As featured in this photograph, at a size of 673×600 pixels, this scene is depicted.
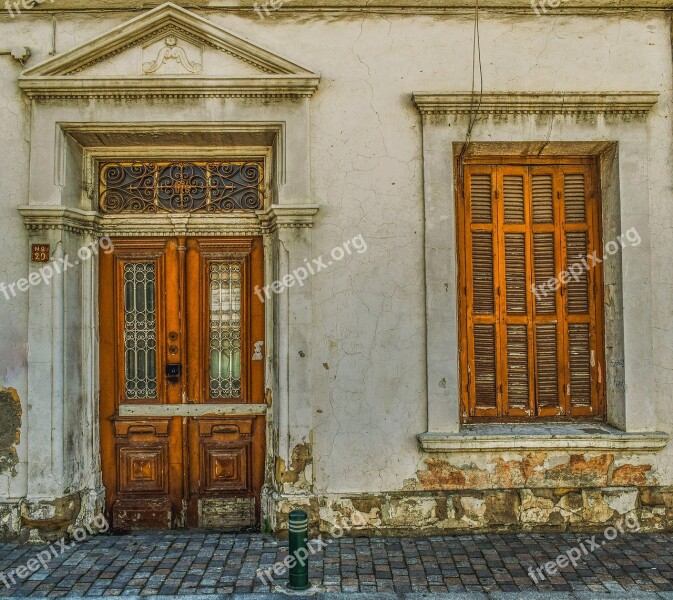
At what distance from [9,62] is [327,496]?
5.01m

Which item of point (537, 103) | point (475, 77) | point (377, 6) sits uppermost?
point (377, 6)

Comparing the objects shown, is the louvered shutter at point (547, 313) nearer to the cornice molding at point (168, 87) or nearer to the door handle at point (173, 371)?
the cornice molding at point (168, 87)

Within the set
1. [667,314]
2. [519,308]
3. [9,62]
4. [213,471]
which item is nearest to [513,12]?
[519,308]

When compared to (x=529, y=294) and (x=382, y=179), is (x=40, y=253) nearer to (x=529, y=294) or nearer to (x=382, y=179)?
(x=382, y=179)

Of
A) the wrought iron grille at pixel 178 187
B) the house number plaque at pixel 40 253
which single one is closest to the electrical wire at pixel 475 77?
the wrought iron grille at pixel 178 187

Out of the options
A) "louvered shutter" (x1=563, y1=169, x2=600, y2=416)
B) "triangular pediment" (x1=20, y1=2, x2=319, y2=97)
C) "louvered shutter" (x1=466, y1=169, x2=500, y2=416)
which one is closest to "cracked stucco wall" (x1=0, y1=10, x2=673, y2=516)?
"triangular pediment" (x1=20, y1=2, x2=319, y2=97)

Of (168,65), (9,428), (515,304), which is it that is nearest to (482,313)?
(515,304)

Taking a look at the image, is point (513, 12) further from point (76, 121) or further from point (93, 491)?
point (93, 491)

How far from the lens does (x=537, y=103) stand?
18.1ft

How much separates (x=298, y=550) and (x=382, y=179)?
3.30 metres

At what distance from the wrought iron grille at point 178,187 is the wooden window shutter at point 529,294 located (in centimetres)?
218

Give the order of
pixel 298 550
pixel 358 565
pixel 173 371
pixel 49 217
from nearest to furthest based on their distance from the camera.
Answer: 1. pixel 298 550
2. pixel 358 565
3. pixel 49 217
4. pixel 173 371

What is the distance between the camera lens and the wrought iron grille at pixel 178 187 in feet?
19.3

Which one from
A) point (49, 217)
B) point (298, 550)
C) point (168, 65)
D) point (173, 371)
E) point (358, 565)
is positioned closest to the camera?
point (298, 550)
